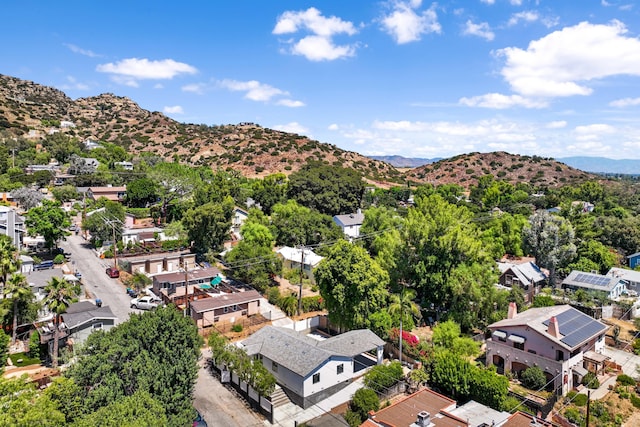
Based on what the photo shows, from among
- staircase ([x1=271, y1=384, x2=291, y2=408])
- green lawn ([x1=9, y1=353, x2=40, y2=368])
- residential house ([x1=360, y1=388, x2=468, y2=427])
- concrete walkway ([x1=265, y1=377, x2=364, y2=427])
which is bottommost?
concrete walkway ([x1=265, y1=377, x2=364, y2=427])

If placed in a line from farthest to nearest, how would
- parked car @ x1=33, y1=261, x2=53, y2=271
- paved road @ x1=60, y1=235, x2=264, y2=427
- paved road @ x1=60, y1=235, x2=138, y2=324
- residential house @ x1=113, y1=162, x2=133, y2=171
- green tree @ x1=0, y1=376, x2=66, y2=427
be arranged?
residential house @ x1=113, y1=162, x2=133, y2=171
parked car @ x1=33, y1=261, x2=53, y2=271
paved road @ x1=60, y1=235, x2=138, y2=324
paved road @ x1=60, y1=235, x2=264, y2=427
green tree @ x1=0, y1=376, x2=66, y2=427

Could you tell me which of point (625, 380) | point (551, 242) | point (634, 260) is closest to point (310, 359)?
point (625, 380)

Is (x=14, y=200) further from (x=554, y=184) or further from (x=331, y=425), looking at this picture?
(x=554, y=184)

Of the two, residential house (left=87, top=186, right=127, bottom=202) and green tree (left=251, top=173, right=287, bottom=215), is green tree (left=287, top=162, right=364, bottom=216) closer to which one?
green tree (left=251, top=173, right=287, bottom=215)

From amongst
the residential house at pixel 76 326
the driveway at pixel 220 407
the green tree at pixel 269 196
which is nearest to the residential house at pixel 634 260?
the green tree at pixel 269 196

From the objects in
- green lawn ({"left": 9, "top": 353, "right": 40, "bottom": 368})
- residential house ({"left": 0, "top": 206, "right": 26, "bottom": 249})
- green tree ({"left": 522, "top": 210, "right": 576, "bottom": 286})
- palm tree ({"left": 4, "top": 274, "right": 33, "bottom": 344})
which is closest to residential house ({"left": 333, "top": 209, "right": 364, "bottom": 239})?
green tree ({"left": 522, "top": 210, "right": 576, "bottom": 286})

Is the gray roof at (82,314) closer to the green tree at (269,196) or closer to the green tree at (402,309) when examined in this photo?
the green tree at (402,309)

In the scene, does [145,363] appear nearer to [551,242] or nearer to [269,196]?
[551,242]

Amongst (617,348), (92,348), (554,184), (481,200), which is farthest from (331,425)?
(554,184)
